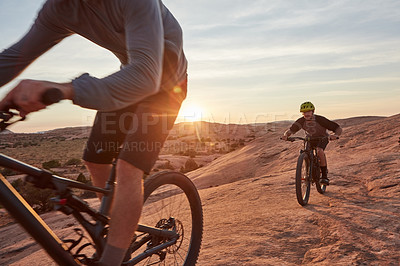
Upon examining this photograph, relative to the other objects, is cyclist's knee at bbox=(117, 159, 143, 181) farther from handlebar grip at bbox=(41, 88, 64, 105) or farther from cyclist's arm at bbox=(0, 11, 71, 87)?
cyclist's arm at bbox=(0, 11, 71, 87)

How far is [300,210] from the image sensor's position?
5.09 meters

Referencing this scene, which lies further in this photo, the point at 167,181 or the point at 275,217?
the point at 275,217

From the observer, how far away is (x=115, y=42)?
191 cm

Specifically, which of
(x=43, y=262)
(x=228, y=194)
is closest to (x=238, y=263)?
(x=43, y=262)

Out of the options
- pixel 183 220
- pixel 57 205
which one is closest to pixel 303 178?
pixel 183 220

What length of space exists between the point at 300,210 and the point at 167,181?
10.7 feet

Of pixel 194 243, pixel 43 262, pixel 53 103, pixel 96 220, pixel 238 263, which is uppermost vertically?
pixel 53 103

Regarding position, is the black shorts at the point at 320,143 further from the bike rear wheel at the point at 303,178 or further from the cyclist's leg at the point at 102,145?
the cyclist's leg at the point at 102,145

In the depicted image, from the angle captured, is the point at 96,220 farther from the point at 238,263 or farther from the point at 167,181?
the point at 238,263

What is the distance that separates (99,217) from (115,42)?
1.02 meters

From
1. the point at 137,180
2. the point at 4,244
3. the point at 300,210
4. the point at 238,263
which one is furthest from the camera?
the point at 4,244

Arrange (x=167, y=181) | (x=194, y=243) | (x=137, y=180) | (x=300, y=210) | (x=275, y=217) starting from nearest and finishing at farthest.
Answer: (x=137, y=180) → (x=167, y=181) → (x=194, y=243) → (x=275, y=217) → (x=300, y=210)

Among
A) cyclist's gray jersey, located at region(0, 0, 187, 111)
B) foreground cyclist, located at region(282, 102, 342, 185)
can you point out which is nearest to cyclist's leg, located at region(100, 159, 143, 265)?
cyclist's gray jersey, located at region(0, 0, 187, 111)

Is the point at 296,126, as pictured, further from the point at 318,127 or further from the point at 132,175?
the point at 132,175
